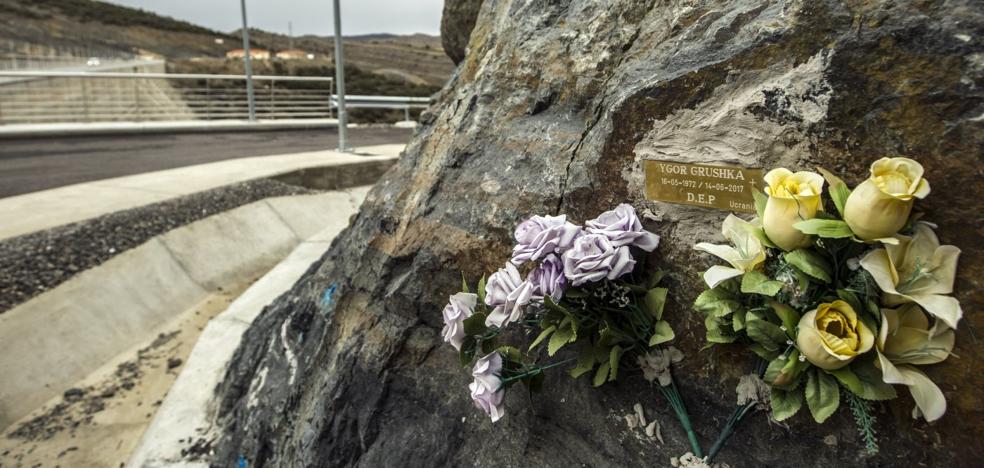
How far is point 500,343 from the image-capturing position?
2.23 metres

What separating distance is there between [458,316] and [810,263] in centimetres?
99

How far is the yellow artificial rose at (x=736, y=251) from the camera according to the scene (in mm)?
1509

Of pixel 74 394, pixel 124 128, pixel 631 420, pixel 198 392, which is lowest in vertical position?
pixel 74 394

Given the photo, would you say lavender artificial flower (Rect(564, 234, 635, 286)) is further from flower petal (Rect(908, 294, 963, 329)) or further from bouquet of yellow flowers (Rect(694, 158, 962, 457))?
flower petal (Rect(908, 294, 963, 329))

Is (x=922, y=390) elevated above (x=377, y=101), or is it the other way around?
(x=377, y=101)

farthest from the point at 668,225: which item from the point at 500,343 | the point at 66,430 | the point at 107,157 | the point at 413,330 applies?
the point at 107,157

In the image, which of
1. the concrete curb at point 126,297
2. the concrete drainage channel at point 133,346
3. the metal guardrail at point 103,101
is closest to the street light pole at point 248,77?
the metal guardrail at point 103,101

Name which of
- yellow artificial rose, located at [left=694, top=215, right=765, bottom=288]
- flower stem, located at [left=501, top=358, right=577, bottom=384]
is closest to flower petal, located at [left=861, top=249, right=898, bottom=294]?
yellow artificial rose, located at [left=694, top=215, right=765, bottom=288]

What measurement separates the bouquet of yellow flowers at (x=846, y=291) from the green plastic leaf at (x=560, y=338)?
0.43 m

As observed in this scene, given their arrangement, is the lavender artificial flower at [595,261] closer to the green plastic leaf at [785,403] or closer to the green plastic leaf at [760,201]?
the green plastic leaf at [760,201]

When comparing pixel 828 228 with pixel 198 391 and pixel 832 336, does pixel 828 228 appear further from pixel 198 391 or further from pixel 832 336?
pixel 198 391

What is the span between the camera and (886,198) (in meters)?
1.30

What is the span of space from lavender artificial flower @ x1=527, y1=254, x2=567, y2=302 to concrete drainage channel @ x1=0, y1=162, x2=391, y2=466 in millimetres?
2435

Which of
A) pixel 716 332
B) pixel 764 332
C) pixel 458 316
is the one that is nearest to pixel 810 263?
pixel 764 332
